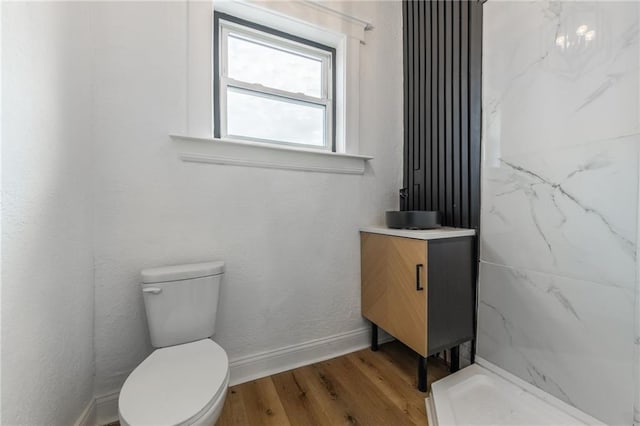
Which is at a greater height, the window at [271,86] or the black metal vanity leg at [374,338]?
the window at [271,86]

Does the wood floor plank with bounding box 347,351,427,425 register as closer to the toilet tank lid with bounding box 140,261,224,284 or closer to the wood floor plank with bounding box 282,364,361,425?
the wood floor plank with bounding box 282,364,361,425

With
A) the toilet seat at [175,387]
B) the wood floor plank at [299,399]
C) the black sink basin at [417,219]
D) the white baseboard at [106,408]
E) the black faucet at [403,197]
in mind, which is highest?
the black faucet at [403,197]

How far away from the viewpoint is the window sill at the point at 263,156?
4.39 feet

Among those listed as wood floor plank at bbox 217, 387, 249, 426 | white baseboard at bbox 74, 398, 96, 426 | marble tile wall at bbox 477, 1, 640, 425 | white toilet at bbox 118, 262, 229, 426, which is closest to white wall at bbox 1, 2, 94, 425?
white baseboard at bbox 74, 398, 96, 426

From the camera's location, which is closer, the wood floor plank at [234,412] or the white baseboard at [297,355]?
the wood floor plank at [234,412]

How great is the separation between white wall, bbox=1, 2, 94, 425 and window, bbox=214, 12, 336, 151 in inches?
24.9

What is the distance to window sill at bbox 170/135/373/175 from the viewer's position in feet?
4.39

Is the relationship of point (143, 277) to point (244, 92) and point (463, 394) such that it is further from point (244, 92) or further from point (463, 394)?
point (463, 394)

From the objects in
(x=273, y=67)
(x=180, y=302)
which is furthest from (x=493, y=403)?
(x=273, y=67)

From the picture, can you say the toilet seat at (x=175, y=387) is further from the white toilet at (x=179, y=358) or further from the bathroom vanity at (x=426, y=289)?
the bathroom vanity at (x=426, y=289)

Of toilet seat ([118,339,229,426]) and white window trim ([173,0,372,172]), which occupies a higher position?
white window trim ([173,0,372,172])

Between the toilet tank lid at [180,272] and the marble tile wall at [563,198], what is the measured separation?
1.46m

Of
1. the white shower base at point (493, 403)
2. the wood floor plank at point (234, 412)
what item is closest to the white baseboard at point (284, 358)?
the wood floor plank at point (234, 412)

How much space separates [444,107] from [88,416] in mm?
2418
